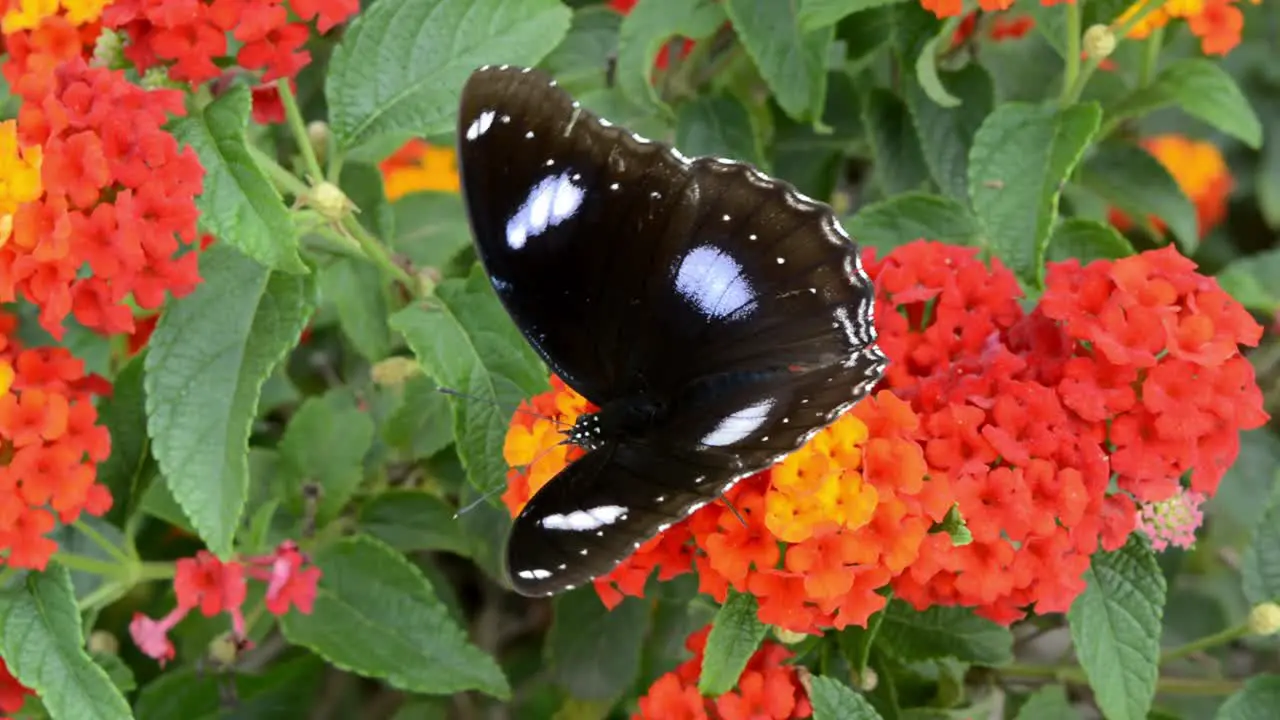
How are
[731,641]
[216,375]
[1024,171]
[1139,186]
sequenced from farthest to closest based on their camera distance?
[1139,186]
[1024,171]
[216,375]
[731,641]

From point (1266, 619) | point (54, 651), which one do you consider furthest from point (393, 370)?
point (1266, 619)

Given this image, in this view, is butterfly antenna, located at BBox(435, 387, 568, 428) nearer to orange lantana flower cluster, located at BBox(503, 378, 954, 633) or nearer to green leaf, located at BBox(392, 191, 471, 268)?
orange lantana flower cluster, located at BBox(503, 378, 954, 633)

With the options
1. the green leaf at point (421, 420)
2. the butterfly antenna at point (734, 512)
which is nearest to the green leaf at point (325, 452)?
the green leaf at point (421, 420)

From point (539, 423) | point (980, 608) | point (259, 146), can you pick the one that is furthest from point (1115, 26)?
point (259, 146)

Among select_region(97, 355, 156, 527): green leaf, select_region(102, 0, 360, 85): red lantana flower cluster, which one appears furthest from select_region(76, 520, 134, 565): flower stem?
select_region(102, 0, 360, 85): red lantana flower cluster

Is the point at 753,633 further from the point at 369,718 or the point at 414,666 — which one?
the point at 369,718

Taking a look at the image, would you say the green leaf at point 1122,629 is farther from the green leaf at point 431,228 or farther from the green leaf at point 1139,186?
the green leaf at point 431,228

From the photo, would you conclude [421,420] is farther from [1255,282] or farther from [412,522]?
[1255,282]
